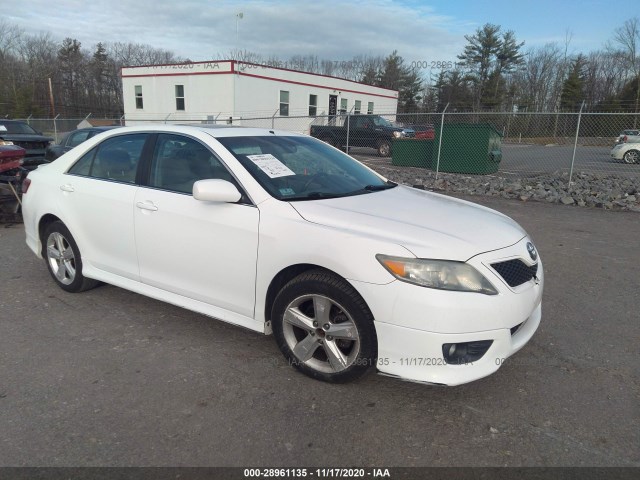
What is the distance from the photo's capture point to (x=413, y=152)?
1523cm

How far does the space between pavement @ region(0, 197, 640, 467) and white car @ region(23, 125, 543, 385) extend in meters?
0.29

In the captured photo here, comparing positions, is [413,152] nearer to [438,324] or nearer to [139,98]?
[438,324]

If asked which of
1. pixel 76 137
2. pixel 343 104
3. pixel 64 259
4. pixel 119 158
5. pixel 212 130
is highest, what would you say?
pixel 343 104

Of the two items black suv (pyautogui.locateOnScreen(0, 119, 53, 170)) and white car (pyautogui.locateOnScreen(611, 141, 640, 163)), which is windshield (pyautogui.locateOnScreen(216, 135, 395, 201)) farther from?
white car (pyautogui.locateOnScreen(611, 141, 640, 163))

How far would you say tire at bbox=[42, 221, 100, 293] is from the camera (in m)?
4.25

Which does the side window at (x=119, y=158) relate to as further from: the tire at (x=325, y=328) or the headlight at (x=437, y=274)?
the headlight at (x=437, y=274)

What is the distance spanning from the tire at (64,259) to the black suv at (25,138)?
435 inches

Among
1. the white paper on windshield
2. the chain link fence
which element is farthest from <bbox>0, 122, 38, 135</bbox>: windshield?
the white paper on windshield

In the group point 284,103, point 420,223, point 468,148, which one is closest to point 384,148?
point 468,148

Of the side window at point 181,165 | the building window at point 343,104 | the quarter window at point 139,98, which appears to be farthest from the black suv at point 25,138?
the building window at point 343,104

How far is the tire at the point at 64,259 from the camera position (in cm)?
425

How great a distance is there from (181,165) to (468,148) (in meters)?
11.6
